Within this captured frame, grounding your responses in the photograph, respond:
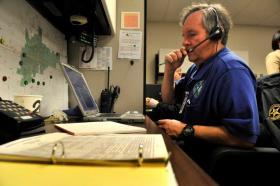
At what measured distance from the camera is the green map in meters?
1.05

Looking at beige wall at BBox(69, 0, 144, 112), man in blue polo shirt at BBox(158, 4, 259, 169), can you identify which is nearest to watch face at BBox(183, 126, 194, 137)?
man in blue polo shirt at BBox(158, 4, 259, 169)

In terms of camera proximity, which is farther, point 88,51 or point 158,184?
point 88,51

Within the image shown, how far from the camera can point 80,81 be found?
139 cm

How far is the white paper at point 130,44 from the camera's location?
1745 millimetres

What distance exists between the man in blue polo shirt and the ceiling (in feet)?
9.23

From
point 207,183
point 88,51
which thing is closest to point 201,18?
point 88,51

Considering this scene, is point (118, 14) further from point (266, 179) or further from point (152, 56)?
point (152, 56)

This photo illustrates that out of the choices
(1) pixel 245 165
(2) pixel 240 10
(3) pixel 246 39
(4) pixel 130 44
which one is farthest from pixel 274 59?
(3) pixel 246 39

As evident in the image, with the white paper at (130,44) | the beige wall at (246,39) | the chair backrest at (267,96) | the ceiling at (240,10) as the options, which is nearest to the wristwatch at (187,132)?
the chair backrest at (267,96)

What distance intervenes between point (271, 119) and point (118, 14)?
1205 millimetres

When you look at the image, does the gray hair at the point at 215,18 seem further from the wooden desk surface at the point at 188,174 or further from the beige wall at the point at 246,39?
the beige wall at the point at 246,39

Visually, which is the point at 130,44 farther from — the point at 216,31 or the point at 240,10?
the point at 240,10

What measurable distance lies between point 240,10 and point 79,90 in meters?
3.76

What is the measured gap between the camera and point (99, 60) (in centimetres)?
174
